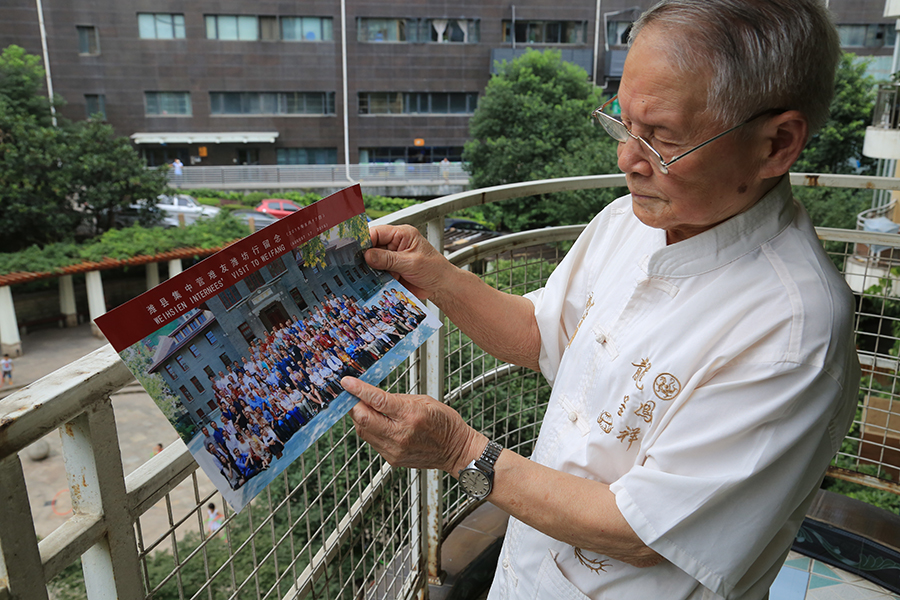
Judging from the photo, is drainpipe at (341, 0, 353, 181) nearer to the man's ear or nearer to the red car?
the red car

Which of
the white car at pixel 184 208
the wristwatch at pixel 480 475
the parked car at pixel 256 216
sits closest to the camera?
the wristwatch at pixel 480 475

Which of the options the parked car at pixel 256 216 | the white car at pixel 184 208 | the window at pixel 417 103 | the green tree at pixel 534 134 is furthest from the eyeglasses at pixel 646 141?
the window at pixel 417 103

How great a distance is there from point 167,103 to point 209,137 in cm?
163

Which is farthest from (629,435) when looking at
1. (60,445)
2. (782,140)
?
(60,445)

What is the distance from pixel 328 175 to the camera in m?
22.0

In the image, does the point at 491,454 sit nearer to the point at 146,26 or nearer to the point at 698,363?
the point at 698,363

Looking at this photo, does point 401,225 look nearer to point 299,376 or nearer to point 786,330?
point 299,376

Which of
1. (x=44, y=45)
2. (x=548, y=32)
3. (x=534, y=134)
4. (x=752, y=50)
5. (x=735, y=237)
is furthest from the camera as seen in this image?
(x=548, y=32)

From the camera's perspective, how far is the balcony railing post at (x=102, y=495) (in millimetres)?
656

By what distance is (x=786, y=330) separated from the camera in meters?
0.81

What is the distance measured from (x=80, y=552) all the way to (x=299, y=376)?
297 mm

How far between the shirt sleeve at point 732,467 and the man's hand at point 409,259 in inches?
19.6

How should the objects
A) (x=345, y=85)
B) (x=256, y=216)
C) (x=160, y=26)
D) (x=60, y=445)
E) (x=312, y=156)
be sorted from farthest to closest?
(x=312, y=156) → (x=345, y=85) → (x=160, y=26) → (x=256, y=216) → (x=60, y=445)

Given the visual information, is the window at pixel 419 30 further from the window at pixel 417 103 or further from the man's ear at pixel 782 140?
the man's ear at pixel 782 140
